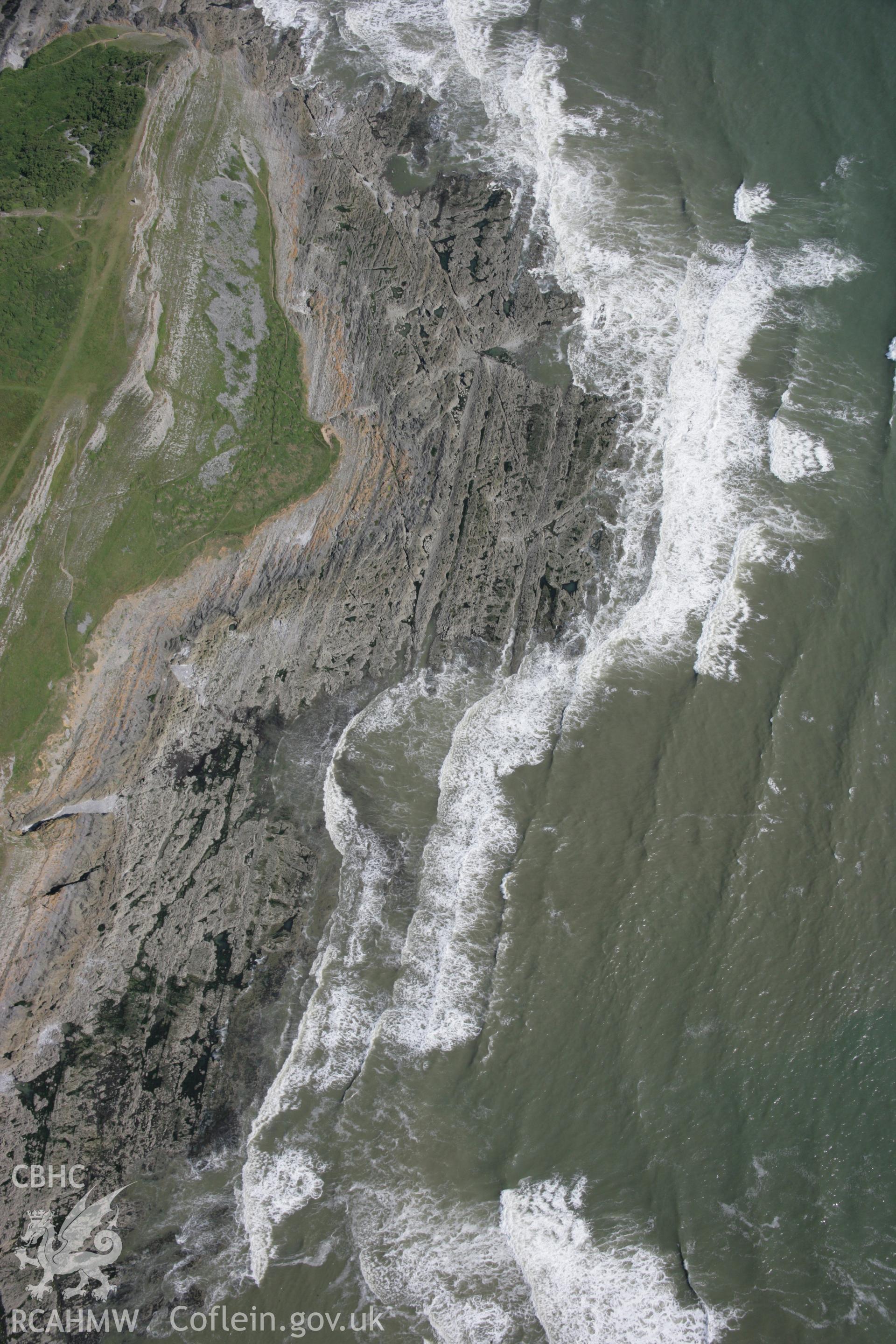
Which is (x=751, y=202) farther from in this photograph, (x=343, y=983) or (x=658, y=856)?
(x=343, y=983)

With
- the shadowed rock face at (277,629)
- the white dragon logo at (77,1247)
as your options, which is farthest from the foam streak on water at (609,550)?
the white dragon logo at (77,1247)

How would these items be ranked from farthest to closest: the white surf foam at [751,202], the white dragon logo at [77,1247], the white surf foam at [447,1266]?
the white surf foam at [751,202] → the white dragon logo at [77,1247] → the white surf foam at [447,1266]

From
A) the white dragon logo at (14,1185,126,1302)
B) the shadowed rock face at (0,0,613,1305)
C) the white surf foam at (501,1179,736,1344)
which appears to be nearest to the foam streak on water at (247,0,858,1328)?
the white surf foam at (501,1179,736,1344)

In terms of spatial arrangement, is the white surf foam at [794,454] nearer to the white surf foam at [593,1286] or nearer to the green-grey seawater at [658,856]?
the green-grey seawater at [658,856]

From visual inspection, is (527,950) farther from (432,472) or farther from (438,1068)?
(432,472)

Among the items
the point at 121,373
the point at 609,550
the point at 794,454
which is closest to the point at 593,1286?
the point at 609,550
